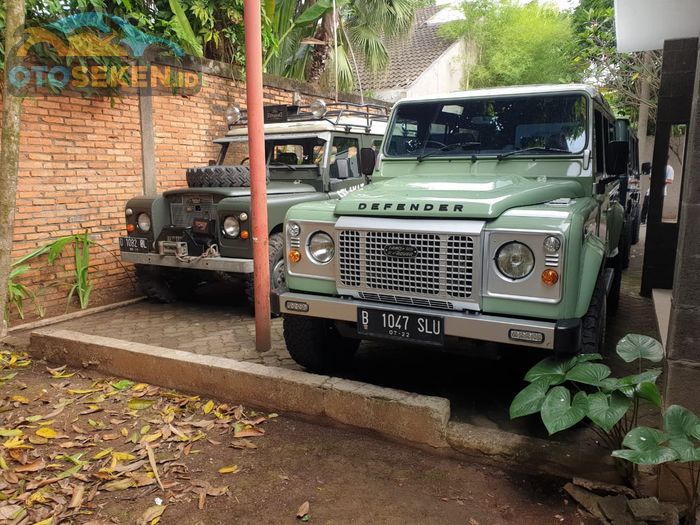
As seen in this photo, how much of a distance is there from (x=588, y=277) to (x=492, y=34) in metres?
21.5

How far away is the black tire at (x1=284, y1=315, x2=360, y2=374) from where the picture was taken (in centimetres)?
394

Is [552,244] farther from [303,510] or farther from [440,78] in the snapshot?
[440,78]

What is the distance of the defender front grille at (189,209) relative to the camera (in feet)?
19.1

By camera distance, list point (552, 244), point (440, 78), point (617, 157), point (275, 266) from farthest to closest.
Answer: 1. point (440, 78)
2. point (275, 266)
3. point (617, 157)
4. point (552, 244)

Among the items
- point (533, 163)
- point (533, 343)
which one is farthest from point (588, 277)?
point (533, 163)

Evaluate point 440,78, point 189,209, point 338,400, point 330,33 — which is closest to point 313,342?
point 338,400

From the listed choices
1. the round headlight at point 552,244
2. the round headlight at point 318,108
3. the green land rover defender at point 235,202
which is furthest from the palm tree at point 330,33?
the round headlight at point 552,244

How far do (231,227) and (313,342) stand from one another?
6.71ft

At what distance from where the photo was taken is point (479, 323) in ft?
9.83

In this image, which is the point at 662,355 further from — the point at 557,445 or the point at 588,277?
the point at 557,445

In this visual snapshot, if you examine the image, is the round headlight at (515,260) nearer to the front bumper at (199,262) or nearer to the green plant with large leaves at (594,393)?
the green plant with large leaves at (594,393)

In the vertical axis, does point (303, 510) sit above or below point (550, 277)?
below

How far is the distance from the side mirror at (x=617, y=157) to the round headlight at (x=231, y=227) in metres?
3.30

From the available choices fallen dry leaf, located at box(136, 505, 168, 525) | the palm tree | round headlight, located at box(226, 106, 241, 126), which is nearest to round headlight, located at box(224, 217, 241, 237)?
round headlight, located at box(226, 106, 241, 126)
